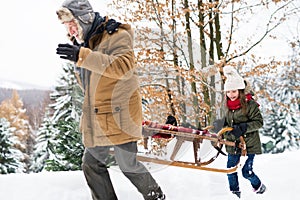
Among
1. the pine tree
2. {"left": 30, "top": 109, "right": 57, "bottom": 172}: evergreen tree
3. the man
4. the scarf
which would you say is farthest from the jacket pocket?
{"left": 30, "top": 109, "right": 57, "bottom": 172}: evergreen tree

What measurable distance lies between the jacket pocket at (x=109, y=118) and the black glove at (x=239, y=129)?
125 cm

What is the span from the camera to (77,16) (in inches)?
93.5

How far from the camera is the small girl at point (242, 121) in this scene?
3301 millimetres

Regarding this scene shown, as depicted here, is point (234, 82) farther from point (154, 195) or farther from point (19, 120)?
point (19, 120)

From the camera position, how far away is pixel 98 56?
2.21 m

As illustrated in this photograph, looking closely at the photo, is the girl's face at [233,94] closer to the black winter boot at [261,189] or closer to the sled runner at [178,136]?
the sled runner at [178,136]

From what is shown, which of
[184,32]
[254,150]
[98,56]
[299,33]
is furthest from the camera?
[299,33]

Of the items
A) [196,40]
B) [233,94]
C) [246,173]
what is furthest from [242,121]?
[196,40]

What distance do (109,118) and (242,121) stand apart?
142 cm

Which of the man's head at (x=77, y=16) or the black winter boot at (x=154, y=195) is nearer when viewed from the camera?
the man's head at (x=77, y=16)

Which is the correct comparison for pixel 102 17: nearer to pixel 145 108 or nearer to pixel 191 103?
pixel 145 108

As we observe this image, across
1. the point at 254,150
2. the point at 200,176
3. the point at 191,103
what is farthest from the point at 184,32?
the point at 254,150

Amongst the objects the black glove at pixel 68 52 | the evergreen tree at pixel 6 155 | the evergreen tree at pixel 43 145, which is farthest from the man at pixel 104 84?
the evergreen tree at pixel 43 145

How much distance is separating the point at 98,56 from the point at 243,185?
2.45 meters
